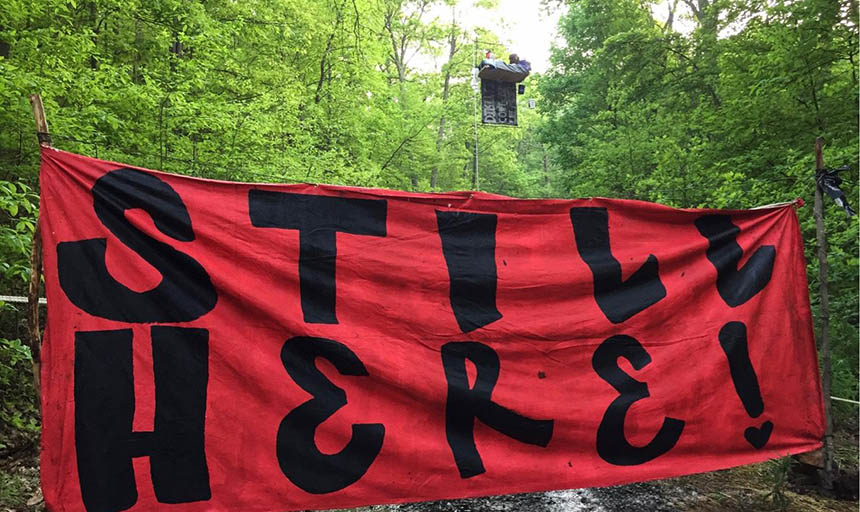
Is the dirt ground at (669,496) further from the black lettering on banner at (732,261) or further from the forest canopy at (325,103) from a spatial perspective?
the black lettering on banner at (732,261)

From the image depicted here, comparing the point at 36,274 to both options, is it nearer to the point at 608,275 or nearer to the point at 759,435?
the point at 608,275

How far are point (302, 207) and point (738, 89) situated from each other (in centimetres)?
566

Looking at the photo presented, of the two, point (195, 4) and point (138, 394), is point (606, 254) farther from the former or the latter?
point (195, 4)


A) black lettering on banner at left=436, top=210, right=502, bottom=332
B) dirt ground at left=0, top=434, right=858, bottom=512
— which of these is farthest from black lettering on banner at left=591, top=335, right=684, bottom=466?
dirt ground at left=0, top=434, right=858, bottom=512

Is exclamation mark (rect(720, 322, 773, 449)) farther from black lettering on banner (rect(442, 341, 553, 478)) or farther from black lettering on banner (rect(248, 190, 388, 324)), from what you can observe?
black lettering on banner (rect(248, 190, 388, 324))

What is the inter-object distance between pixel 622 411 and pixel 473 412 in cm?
87

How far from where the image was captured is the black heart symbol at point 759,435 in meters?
2.80

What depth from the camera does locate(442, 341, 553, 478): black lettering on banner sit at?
2.40 m

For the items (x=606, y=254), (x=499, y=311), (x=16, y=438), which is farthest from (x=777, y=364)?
(x=16, y=438)

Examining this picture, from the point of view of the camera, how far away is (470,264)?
2607 millimetres

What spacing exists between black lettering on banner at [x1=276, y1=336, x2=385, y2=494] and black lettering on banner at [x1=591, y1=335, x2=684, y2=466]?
1249 mm

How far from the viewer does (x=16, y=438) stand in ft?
13.9

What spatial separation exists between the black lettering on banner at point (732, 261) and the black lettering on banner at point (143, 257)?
289 cm

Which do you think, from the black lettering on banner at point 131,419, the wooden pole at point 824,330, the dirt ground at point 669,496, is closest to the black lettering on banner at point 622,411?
the dirt ground at point 669,496
